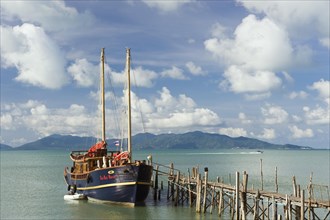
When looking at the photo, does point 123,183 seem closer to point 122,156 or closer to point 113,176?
point 113,176

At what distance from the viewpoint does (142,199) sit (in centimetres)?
4100

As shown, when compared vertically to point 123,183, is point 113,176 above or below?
above

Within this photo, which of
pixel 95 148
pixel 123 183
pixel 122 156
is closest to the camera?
pixel 123 183

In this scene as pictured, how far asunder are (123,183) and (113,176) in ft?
4.28

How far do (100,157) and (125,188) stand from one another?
690 cm

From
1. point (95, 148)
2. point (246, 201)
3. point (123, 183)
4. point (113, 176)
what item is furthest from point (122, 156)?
point (246, 201)

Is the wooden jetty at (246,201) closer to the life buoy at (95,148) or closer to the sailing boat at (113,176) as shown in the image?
the sailing boat at (113,176)

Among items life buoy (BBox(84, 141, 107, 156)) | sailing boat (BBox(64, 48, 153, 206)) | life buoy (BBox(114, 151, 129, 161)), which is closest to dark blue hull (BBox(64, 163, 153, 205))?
sailing boat (BBox(64, 48, 153, 206))

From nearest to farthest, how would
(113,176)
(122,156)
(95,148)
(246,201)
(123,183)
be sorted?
(246,201)
(123,183)
(113,176)
(122,156)
(95,148)

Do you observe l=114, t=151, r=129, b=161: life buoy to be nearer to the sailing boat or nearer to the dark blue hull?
the sailing boat

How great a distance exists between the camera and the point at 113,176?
40.6 m

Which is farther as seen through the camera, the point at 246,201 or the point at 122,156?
the point at 122,156

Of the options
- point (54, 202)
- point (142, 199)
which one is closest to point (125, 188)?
point (142, 199)

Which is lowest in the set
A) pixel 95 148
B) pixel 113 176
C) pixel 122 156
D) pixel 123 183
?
pixel 123 183
